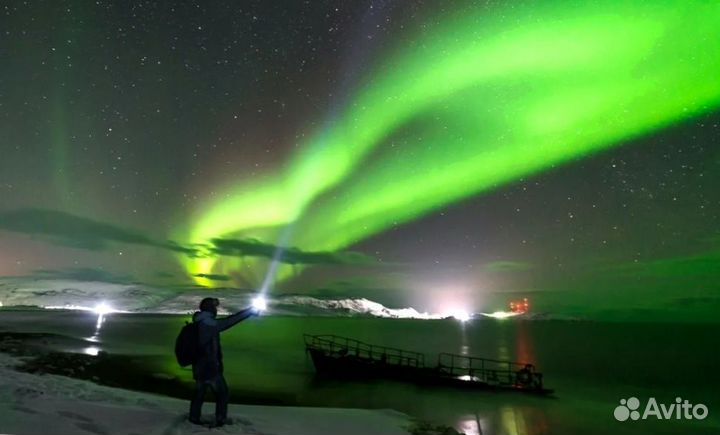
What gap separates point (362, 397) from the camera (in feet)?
106

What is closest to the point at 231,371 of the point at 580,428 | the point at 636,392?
the point at 580,428

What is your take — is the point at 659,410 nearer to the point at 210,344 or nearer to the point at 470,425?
the point at 470,425

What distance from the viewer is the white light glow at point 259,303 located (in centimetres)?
891

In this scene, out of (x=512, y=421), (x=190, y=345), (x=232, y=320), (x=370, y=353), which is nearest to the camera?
(x=190, y=345)

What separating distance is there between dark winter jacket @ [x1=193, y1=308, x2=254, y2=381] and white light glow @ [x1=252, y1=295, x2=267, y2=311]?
0.26 metres

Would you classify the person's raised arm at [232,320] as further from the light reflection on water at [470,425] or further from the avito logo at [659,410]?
the avito logo at [659,410]

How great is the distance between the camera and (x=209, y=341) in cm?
846

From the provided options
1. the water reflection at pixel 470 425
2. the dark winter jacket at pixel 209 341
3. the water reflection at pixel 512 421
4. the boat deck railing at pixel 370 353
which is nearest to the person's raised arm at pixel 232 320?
the dark winter jacket at pixel 209 341

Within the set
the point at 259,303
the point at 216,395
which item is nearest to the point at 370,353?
the point at 216,395

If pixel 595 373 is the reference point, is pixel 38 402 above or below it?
above

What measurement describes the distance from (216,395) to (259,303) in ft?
6.50

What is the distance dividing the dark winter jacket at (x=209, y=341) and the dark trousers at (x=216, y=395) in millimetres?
125

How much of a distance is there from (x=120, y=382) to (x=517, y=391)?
3133 centimetres

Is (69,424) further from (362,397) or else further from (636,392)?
(636,392)
